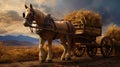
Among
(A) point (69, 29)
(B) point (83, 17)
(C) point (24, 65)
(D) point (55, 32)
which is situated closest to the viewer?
(C) point (24, 65)

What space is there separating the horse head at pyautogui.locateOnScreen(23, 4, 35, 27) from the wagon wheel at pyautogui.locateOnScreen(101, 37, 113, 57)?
5.62m

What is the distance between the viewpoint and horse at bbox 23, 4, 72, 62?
41.4 ft

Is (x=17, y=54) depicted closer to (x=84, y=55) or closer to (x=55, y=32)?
(x=55, y=32)

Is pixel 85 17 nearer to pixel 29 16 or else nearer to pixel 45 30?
pixel 45 30

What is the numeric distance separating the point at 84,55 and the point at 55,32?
4.96 m

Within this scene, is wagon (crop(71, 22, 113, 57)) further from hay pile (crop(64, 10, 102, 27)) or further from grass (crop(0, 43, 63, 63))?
grass (crop(0, 43, 63, 63))

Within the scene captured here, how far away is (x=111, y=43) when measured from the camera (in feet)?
57.4

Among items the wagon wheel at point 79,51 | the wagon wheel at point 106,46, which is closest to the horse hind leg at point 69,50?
the wagon wheel at point 79,51

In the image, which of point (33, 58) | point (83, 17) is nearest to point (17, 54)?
point (33, 58)

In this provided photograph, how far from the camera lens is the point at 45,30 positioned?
1327 centimetres

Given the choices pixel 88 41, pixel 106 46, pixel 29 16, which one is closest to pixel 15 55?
pixel 29 16

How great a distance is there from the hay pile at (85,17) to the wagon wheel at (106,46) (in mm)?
945

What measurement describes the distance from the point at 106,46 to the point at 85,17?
2.24 m

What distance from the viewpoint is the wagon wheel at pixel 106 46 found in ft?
55.8
